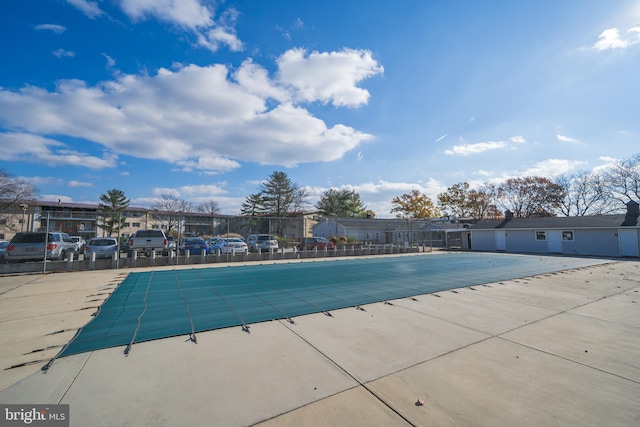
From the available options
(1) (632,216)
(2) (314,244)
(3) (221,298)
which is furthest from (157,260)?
(1) (632,216)

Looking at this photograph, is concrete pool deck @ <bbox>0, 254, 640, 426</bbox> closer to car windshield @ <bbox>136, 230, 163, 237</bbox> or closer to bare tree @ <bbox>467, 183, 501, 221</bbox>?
car windshield @ <bbox>136, 230, 163, 237</bbox>

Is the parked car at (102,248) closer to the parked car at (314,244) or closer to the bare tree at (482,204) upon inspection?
the parked car at (314,244)

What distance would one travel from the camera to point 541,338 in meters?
4.31

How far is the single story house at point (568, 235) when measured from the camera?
21.6 meters

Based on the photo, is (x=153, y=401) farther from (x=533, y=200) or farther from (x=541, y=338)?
(x=533, y=200)

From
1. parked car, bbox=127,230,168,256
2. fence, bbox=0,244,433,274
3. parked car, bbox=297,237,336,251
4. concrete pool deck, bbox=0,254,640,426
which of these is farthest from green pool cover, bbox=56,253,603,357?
parked car, bbox=297,237,336,251

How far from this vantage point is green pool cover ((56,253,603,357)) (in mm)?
4598

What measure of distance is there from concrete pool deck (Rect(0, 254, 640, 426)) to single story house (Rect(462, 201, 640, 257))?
23.6m

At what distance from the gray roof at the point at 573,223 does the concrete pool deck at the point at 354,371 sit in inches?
951

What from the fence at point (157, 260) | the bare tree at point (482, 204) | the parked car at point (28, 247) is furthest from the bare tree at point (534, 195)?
the parked car at point (28, 247)

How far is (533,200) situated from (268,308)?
46.7m

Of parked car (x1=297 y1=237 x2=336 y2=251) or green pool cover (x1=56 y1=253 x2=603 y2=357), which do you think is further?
parked car (x1=297 y1=237 x2=336 y2=251)

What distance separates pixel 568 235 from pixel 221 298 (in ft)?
98.2

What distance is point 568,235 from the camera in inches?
958
